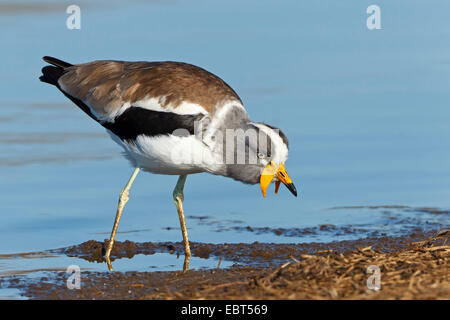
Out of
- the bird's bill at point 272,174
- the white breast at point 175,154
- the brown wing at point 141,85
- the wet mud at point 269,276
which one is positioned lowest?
the wet mud at point 269,276

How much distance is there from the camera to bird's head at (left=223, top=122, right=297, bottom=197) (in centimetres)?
916

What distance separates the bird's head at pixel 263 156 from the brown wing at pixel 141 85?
520 mm

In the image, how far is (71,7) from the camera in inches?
700

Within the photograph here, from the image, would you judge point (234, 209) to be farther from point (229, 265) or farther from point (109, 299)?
point (109, 299)

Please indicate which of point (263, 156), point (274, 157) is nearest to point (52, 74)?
point (263, 156)

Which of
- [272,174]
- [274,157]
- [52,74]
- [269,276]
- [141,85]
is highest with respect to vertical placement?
[52,74]

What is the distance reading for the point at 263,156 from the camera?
9242mm

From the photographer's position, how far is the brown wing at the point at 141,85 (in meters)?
9.40

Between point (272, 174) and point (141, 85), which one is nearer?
point (272, 174)

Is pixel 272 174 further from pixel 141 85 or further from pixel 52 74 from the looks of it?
pixel 52 74

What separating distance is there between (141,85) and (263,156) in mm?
1555

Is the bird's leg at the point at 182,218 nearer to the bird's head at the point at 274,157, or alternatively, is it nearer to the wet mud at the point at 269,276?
the wet mud at the point at 269,276

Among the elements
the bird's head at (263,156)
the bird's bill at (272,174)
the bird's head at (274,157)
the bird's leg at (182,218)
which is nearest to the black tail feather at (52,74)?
the bird's leg at (182,218)

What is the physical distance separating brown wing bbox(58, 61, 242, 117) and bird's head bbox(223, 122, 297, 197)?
1.71ft
